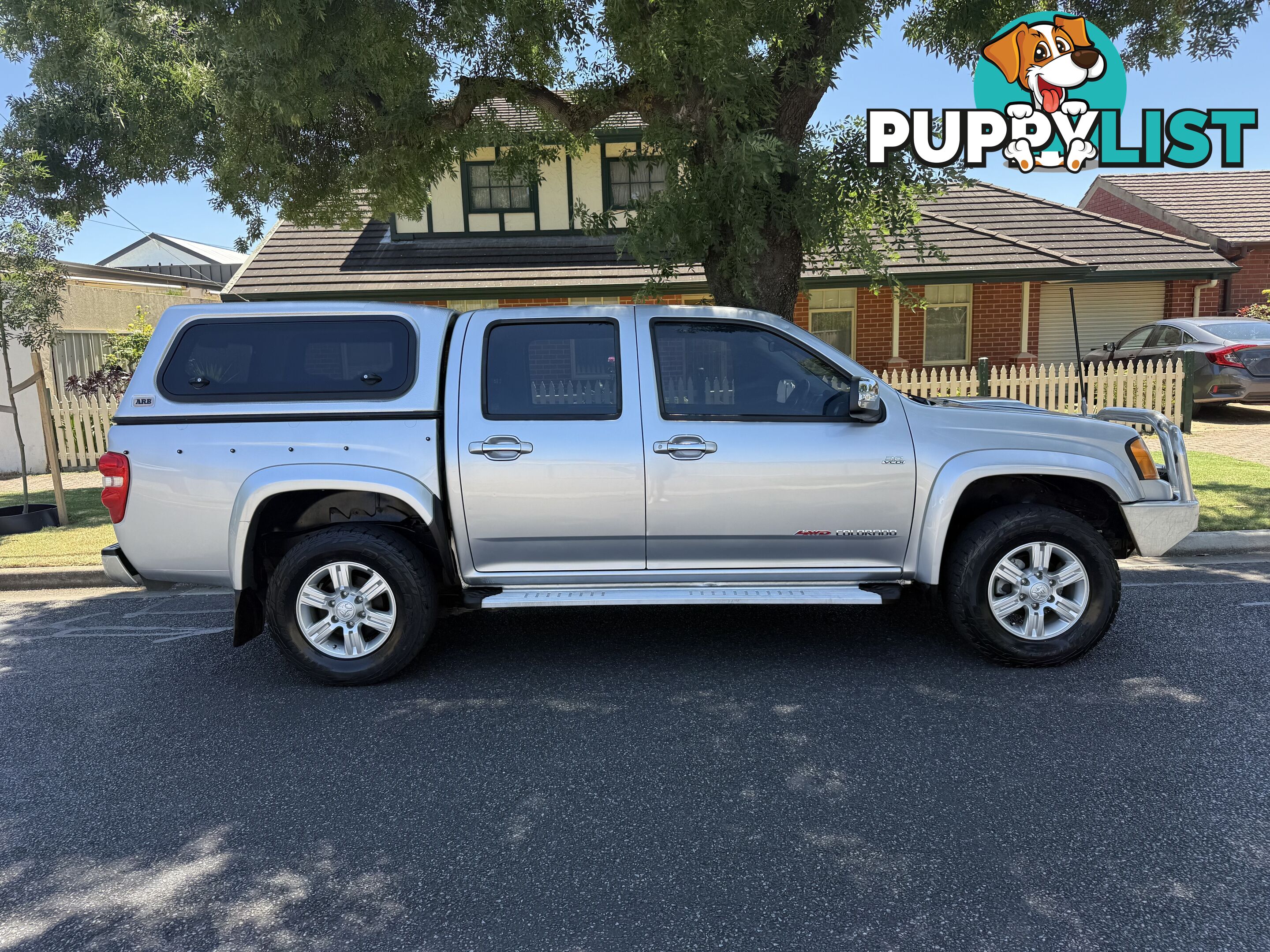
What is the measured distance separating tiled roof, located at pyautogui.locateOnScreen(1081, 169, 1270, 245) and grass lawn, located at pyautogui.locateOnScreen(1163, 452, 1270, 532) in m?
14.6

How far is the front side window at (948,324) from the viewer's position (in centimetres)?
1770

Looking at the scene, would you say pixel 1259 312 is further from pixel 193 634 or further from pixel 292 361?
pixel 193 634

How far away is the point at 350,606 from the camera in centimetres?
495

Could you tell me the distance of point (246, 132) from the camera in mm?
8172

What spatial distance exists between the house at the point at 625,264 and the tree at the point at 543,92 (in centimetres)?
654

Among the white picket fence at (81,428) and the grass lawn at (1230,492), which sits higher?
the white picket fence at (81,428)

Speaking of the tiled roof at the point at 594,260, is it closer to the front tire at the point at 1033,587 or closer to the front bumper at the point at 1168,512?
the front bumper at the point at 1168,512

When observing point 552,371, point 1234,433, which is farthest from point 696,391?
point 1234,433

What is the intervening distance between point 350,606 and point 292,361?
139 cm

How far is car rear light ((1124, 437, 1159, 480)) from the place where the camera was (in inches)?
199

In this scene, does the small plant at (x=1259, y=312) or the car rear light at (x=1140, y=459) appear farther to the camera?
the small plant at (x=1259, y=312)

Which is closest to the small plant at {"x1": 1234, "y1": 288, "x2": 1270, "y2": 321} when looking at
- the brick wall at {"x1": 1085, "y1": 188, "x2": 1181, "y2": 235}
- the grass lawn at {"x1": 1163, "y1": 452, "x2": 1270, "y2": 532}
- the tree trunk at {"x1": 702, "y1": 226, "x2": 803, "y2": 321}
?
the brick wall at {"x1": 1085, "y1": 188, "x2": 1181, "y2": 235}

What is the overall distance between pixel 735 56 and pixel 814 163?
1019 millimetres

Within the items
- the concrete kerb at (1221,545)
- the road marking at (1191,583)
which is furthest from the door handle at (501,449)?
the concrete kerb at (1221,545)
